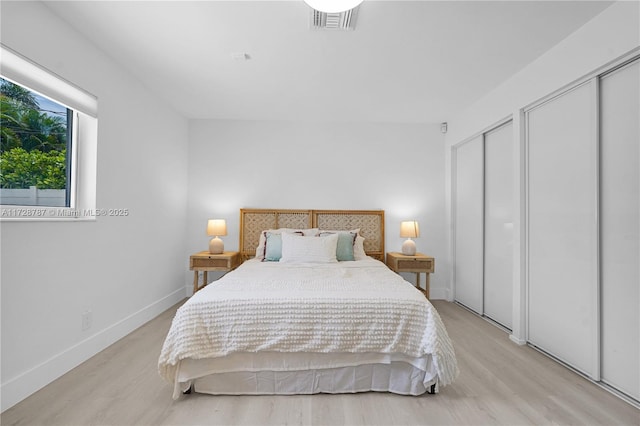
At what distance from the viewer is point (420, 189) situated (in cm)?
Answer: 441

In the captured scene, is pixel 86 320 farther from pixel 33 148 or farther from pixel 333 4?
pixel 333 4

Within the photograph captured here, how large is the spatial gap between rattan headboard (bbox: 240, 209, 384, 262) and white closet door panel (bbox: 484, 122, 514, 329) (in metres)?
1.30

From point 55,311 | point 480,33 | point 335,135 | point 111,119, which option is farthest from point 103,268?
point 480,33

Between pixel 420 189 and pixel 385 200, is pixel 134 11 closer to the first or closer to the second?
pixel 385 200

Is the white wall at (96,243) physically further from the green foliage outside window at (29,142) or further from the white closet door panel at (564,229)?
the white closet door panel at (564,229)

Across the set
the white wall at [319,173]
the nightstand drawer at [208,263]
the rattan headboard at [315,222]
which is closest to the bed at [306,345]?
the nightstand drawer at [208,263]

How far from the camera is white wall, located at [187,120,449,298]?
4.36 meters

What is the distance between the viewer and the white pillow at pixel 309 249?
3.39 m

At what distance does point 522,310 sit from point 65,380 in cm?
358

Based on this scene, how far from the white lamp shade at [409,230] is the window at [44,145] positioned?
328cm

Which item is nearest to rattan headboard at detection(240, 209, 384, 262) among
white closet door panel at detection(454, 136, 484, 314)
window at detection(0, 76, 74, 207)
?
white closet door panel at detection(454, 136, 484, 314)

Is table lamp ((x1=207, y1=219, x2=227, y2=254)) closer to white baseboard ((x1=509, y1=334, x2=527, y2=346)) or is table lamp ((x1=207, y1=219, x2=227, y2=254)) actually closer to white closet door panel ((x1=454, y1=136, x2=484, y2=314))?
white closet door panel ((x1=454, y1=136, x2=484, y2=314))

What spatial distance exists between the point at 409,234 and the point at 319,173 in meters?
1.45

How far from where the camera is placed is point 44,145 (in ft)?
7.25
